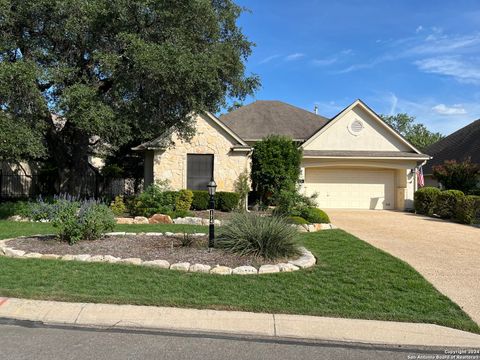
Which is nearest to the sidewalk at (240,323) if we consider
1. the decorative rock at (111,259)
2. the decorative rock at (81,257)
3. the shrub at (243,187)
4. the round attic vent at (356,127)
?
the decorative rock at (111,259)

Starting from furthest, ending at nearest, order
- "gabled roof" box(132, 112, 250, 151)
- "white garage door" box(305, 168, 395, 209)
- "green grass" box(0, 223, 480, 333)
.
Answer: "white garage door" box(305, 168, 395, 209) → "gabled roof" box(132, 112, 250, 151) → "green grass" box(0, 223, 480, 333)

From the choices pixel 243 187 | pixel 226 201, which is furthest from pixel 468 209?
pixel 226 201

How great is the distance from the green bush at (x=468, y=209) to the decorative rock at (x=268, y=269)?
11.8 m

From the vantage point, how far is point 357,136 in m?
22.8

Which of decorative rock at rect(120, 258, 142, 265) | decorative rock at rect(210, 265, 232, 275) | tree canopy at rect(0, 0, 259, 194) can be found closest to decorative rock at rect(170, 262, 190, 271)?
decorative rock at rect(210, 265, 232, 275)

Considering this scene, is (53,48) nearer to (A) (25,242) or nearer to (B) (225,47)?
(B) (225,47)

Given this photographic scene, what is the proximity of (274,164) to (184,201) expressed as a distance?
4.61m

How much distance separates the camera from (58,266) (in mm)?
7648

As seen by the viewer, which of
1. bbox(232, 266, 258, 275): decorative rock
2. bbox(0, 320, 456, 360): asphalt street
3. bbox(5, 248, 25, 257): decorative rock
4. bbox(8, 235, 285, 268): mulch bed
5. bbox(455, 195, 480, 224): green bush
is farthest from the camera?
bbox(455, 195, 480, 224): green bush

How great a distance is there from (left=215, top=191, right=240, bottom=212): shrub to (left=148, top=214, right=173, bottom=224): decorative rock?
11.7ft

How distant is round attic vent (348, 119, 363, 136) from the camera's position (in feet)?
74.9

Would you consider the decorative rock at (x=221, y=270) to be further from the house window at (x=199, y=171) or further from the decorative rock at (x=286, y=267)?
the house window at (x=199, y=171)

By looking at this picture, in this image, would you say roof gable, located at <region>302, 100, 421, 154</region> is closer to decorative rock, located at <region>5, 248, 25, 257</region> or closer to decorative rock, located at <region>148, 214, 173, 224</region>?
decorative rock, located at <region>148, 214, 173, 224</region>

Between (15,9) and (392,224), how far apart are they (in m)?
15.4
